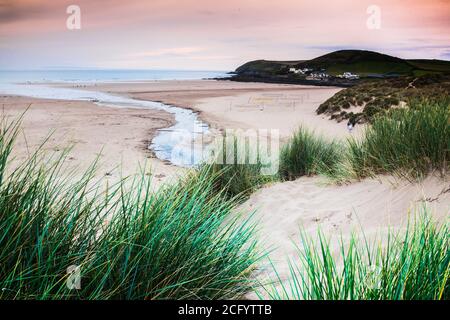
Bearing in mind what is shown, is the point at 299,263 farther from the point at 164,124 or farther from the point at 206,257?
the point at 164,124

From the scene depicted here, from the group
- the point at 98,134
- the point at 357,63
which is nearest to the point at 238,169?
the point at 357,63

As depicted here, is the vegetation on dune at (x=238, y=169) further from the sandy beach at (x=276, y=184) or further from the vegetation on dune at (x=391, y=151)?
the vegetation on dune at (x=391, y=151)

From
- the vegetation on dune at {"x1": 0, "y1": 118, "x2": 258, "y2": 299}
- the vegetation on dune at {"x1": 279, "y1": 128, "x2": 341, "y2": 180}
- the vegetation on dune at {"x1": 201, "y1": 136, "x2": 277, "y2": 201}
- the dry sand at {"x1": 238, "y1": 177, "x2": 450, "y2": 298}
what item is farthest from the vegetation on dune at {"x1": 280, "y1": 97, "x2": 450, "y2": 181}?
the vegetation on dune at {"x1": 0, "y1": 118, "x2": 258, "y2": 299}

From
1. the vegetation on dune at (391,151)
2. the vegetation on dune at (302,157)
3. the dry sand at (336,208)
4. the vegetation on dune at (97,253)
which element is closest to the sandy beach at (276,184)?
the dry sand at (336,208)

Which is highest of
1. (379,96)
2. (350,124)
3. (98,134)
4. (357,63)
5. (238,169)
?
(357,63)

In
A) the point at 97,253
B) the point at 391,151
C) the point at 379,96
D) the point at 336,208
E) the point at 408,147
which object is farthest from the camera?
the point at 379,96

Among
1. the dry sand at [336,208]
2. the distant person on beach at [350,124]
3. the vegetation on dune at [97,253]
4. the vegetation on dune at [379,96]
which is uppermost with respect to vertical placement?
the vegetation on dune at [379,96]

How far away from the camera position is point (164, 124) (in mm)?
10938

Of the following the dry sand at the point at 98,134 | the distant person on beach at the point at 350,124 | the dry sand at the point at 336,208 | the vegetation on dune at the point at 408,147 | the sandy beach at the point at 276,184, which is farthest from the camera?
the distant person on beach at the point at 350,124

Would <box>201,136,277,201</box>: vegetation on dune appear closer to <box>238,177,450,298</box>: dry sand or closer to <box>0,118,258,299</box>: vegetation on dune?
<box>238,177,450,298</box>: dry sand

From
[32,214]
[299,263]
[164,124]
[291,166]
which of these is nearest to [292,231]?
[299,263]

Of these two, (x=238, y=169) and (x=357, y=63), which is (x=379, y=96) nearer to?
(x=357, y=63)

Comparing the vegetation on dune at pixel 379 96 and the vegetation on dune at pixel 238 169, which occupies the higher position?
the vegetation on dune at pixel 379 96

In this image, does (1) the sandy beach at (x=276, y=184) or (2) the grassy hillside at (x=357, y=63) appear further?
(2) the grassy hillside at (x=357, y=63)
